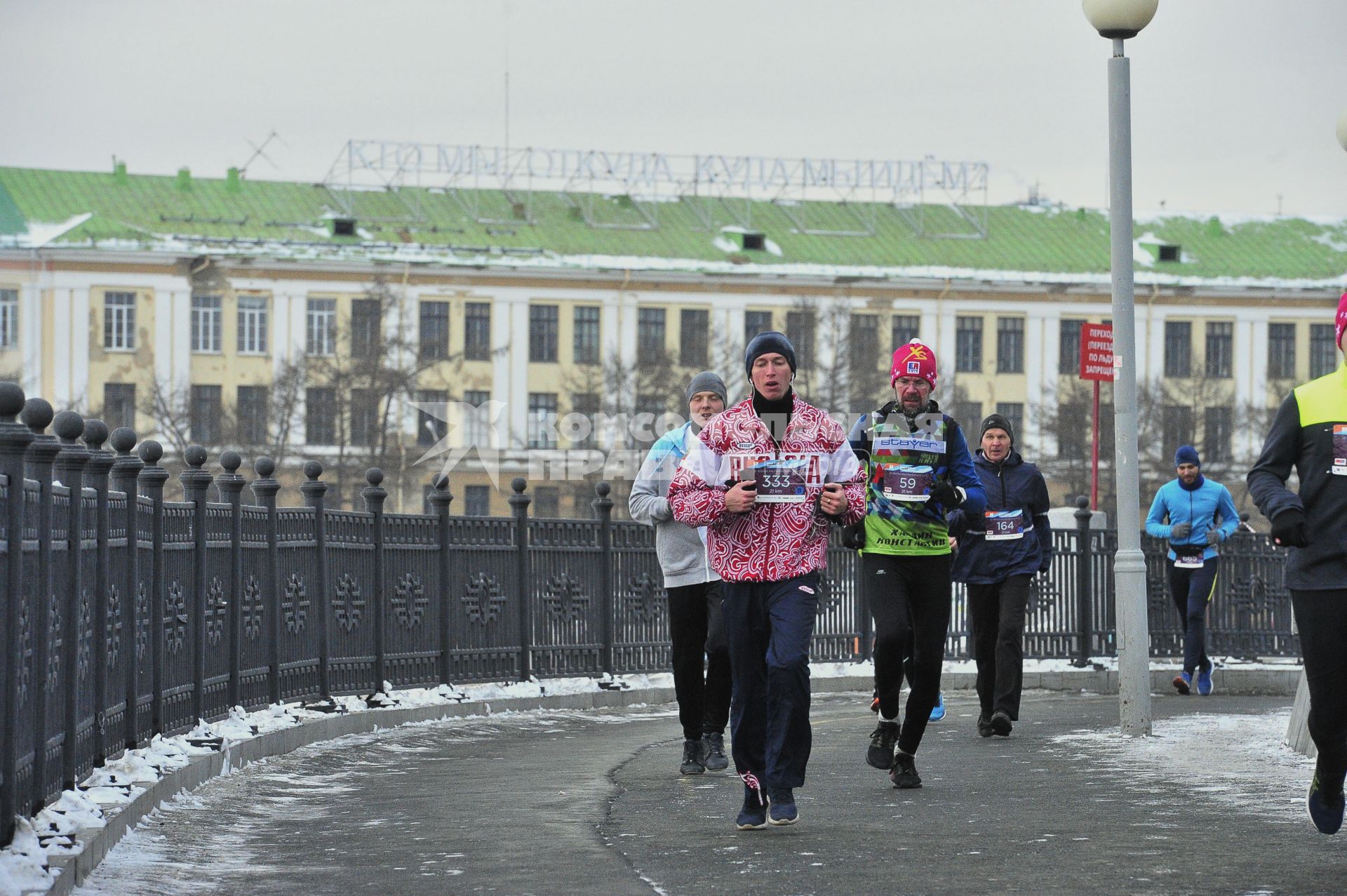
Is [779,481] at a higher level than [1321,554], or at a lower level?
higher

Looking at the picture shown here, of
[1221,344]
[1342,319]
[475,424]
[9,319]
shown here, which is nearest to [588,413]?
[475,424]

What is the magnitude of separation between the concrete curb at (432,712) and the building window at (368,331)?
54538mm

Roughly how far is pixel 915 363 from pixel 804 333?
69954 millimetres

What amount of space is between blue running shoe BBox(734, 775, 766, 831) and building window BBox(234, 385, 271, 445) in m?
64.8

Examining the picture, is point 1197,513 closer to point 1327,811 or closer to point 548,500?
point 1327,811

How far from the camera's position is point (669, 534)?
11.1 metres

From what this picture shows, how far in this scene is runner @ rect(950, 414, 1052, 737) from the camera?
43.6ft

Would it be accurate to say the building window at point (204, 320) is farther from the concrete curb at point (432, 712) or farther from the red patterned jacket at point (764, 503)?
the red patterned jacket at point (764, 503)

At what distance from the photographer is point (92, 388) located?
253 ft

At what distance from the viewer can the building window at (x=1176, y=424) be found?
80312 mm

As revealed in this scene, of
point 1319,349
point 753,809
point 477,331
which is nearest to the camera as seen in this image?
point 753,809

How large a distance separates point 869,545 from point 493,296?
238 feet

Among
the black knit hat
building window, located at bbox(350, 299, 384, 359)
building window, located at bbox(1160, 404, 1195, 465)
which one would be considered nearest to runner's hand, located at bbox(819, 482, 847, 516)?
the black knit hat

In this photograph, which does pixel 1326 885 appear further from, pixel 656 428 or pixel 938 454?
pixel 656 428
